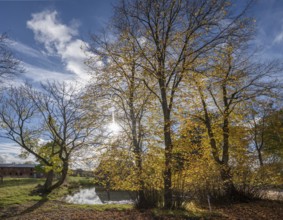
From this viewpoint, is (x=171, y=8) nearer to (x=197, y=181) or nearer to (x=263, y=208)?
(x=197, y=181)

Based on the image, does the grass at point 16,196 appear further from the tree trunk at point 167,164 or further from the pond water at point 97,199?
the tree trunk at point 167,164

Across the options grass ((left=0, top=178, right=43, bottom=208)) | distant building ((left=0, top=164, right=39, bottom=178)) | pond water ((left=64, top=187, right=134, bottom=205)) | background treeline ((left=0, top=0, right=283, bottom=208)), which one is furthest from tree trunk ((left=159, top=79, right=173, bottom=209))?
distant building ((left=0, top=164, right=39, bottom=178))

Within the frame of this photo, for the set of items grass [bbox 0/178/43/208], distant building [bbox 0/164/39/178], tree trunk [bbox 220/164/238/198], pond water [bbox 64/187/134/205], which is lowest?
pond water [bbox 64/187/134/205]

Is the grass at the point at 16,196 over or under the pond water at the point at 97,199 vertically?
over

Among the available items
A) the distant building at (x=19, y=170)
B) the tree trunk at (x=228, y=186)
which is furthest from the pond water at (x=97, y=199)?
the distant building at (x=19, y=170)

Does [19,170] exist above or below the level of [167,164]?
above

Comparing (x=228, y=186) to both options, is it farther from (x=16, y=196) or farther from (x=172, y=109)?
(x=16, y=196)

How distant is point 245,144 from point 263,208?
10.4 ft

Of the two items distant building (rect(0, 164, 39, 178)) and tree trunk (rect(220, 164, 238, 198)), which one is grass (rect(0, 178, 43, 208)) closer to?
tree trunk (rect(220, 164, 238, 198))

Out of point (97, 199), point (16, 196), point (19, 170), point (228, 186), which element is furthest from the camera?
point (19, 170)

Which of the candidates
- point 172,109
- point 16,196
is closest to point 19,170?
point 16,196

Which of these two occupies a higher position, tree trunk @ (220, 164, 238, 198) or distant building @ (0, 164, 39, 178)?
distant building @ (0, 164, 39, 178)

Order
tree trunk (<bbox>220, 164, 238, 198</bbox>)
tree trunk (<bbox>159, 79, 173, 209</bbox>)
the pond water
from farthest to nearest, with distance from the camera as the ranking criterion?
the pond water < tree trunk (<bbox>220, 164, 238, 198</bbox>) < tree trunk (<bbox>159, 79, 173, 209</bbox>)

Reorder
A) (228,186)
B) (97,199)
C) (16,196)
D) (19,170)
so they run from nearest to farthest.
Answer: (228,186), (16,196), (97,199), (19,170)
